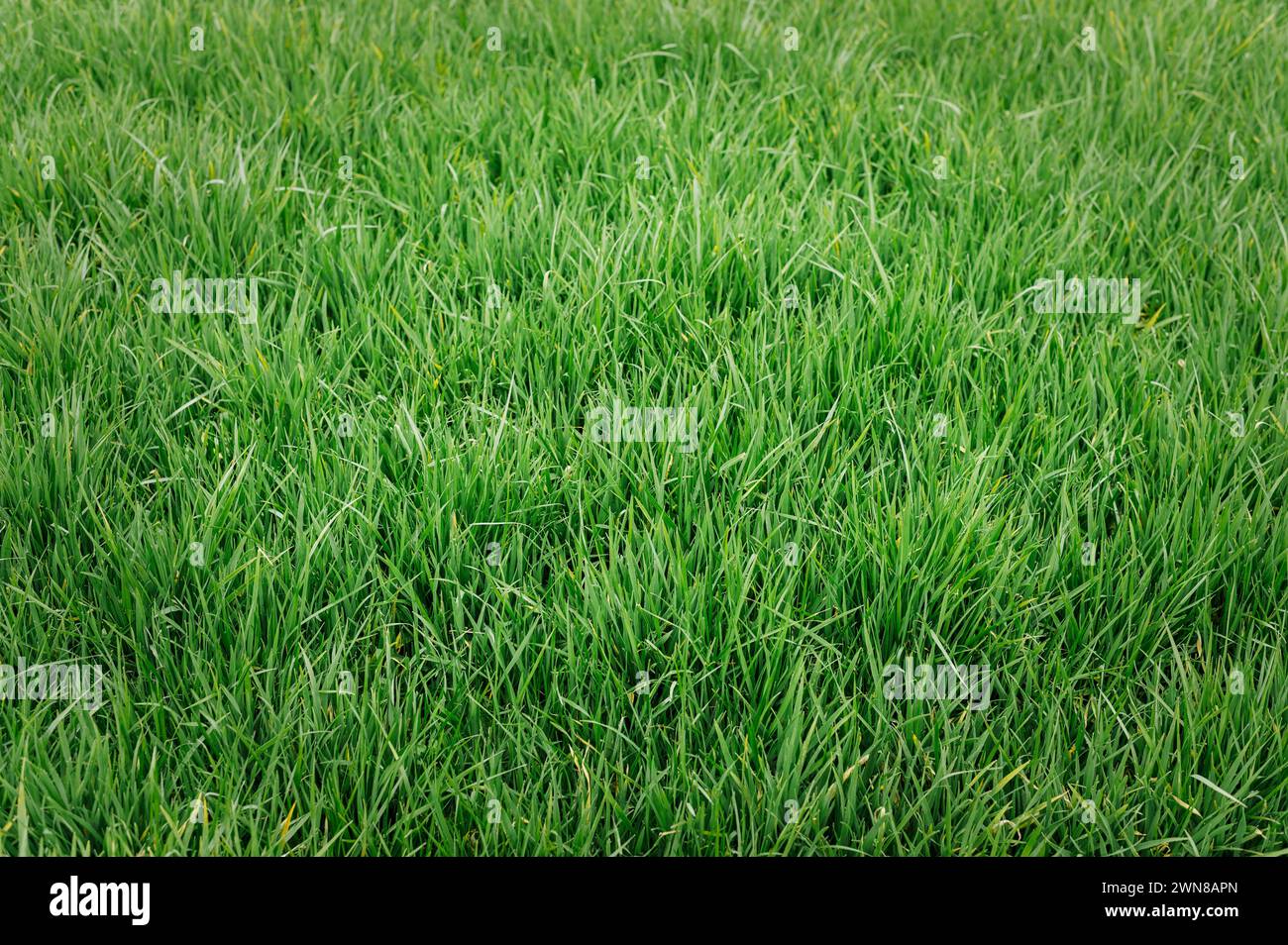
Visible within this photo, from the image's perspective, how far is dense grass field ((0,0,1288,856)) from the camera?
185cm

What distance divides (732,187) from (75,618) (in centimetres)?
211

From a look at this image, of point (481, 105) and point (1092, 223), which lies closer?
point (1092, 223)

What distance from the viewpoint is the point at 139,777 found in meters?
1.84

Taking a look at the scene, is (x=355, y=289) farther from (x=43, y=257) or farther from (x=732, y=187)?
(x=732, y=187)

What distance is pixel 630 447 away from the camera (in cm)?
230

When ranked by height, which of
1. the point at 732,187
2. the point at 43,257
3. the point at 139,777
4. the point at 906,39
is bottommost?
the point at 139,777

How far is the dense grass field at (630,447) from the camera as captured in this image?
1854mm

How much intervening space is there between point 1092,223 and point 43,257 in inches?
120

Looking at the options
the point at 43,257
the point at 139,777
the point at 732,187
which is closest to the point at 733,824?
the point at 139,777

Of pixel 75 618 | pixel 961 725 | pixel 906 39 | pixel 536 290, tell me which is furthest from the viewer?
pixel 906 39

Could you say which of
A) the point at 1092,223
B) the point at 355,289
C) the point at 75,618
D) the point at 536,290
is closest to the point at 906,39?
the point at 1092,223
